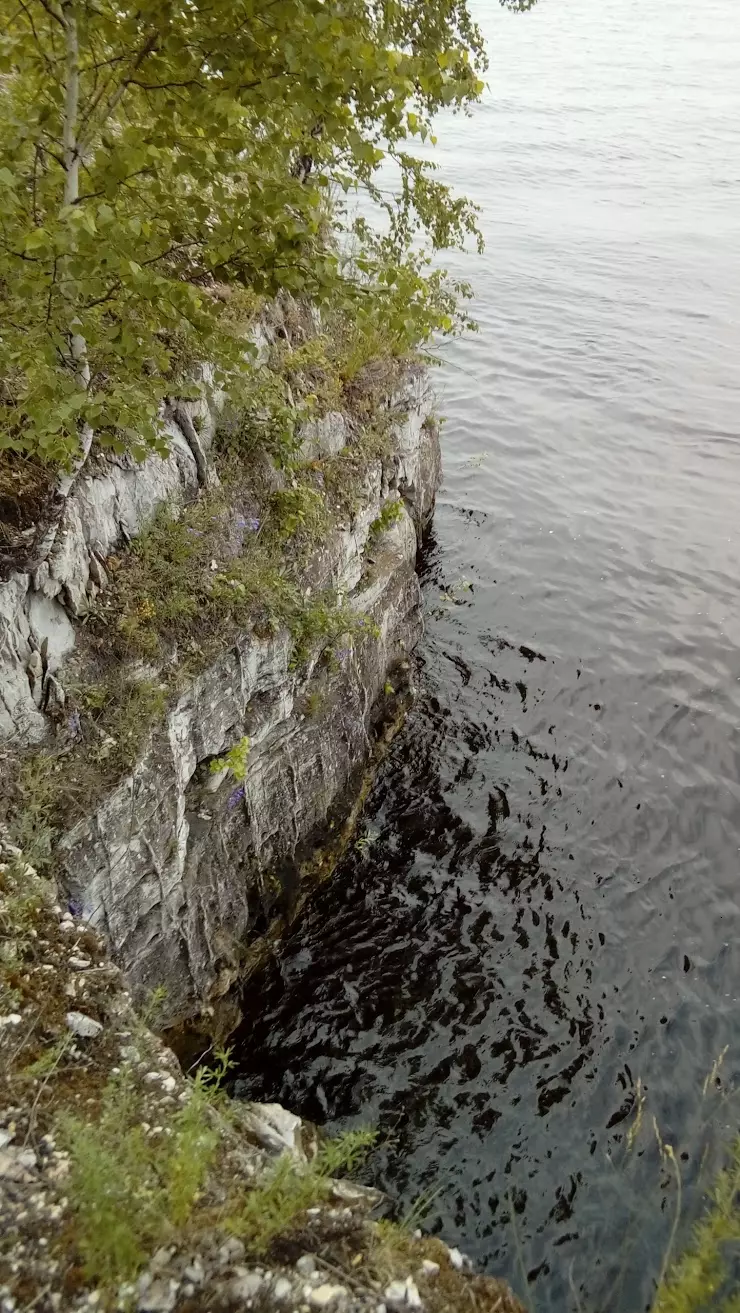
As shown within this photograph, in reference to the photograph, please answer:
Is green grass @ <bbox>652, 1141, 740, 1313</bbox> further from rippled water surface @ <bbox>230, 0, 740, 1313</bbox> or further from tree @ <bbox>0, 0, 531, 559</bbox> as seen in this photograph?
tree @ <bbox>0, 0, 531, 559</bbox>

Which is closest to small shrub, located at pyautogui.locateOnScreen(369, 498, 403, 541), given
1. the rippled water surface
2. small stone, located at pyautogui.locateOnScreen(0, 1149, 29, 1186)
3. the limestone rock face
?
the limestone rock face

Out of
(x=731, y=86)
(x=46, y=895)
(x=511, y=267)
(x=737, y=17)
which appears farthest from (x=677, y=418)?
A: (x=737, y=17)

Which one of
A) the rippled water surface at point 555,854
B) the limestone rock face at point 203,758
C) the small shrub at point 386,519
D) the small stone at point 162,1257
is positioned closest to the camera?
the small stone at point 162,1257

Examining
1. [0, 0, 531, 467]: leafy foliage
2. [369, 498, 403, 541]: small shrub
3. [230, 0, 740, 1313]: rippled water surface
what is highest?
[0, 0, 531, 467]: leafy foliage

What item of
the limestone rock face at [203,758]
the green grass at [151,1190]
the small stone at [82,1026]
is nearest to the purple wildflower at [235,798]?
the limestone rock face at [203,758]

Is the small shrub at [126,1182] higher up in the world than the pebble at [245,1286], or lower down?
higher up

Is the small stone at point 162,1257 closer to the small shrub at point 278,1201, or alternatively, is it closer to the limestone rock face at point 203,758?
the small shrub at point 278,1201

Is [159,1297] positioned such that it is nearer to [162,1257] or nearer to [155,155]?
[162,1257]
